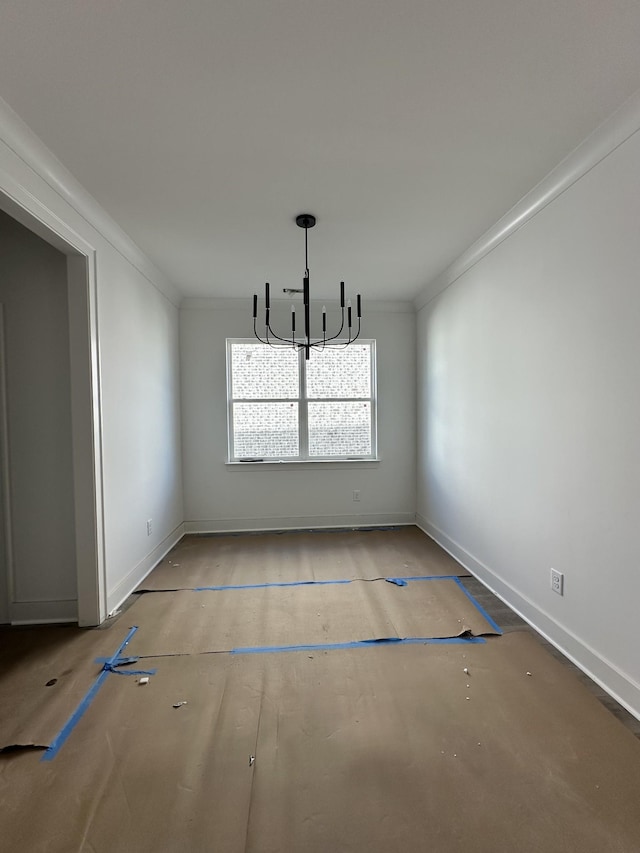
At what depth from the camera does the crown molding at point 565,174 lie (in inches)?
68.0

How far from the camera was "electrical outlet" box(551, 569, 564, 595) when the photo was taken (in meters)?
2.23

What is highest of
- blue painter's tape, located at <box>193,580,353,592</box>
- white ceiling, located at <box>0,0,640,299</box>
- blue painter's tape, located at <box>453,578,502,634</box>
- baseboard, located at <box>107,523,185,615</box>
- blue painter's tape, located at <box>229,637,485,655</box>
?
white ceiling, located at <box>0,0,640,299</box>

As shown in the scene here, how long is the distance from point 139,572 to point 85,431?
1337mm

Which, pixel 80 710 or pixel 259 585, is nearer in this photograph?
pixel 80 710

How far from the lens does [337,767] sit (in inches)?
59.2

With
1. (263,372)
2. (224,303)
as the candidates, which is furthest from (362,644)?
(224,303)

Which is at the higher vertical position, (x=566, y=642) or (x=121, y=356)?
(x=121, y=356)

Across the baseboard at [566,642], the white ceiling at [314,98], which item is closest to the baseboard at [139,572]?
the white ceiling at [314,98]

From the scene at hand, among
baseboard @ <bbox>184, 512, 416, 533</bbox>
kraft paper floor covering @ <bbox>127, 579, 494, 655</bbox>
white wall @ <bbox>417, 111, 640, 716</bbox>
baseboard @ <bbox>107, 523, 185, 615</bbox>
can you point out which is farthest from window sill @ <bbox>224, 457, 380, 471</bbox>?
kraft paper floor covering @ <bbox>127, 579, 494, 655</bbox>

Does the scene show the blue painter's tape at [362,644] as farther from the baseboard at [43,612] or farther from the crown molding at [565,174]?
the crown molding at [565,174]

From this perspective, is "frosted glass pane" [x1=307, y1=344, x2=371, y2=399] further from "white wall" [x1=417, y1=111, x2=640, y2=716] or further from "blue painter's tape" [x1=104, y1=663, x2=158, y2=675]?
"blue painter's tape" [x1=104, y1=663, x2=158, y2=675]

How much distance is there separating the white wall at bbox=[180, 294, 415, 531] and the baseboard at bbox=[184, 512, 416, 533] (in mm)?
11

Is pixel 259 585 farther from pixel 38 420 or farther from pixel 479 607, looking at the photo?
pixel 38 420

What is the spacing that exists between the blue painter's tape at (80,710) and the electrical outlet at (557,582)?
243cm
